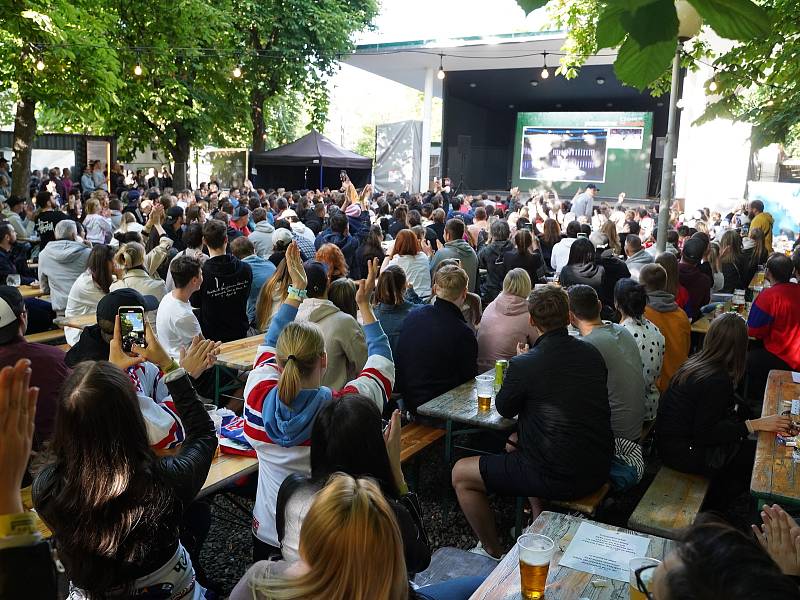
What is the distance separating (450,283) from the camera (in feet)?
14.1

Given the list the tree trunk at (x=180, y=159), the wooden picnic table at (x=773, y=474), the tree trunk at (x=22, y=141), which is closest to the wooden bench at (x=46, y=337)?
the wooden picnic table at (x=773, y=474)

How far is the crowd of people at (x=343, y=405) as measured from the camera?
153 centimetres

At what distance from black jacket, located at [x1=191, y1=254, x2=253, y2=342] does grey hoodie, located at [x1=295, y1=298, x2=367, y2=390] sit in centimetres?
160

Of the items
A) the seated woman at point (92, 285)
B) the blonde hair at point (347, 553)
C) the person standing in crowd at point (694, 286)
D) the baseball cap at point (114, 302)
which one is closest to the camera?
the blonde hair at point (347, 553)

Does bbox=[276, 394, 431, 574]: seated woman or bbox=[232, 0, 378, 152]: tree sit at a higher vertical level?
bbox=[232, 0, 378, 152]: tree

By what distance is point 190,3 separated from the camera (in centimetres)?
1669

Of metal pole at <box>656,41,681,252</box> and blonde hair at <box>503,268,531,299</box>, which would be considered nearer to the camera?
blonde hair at <box>503,268,531,299</box>

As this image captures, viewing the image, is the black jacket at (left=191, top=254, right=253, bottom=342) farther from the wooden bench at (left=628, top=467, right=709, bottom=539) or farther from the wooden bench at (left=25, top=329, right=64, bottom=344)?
the wooden bench at (left=628, top=467, right=709, bottom=539)

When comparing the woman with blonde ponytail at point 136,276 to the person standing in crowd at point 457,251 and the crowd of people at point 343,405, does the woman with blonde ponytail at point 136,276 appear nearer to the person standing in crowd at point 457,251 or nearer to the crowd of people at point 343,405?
the crowd of people at point 343,405

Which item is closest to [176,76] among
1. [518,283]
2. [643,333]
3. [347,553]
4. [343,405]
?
[518,283]

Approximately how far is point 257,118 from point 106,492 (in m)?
20.8

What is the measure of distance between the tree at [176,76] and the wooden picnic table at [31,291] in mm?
10362

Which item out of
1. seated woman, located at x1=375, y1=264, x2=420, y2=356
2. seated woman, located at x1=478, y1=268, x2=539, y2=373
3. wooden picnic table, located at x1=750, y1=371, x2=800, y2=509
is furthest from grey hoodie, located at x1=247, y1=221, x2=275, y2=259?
wooden picnic table, located at x1=750, y1=371, x2=800, y2=509

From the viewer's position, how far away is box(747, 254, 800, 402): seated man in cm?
543
